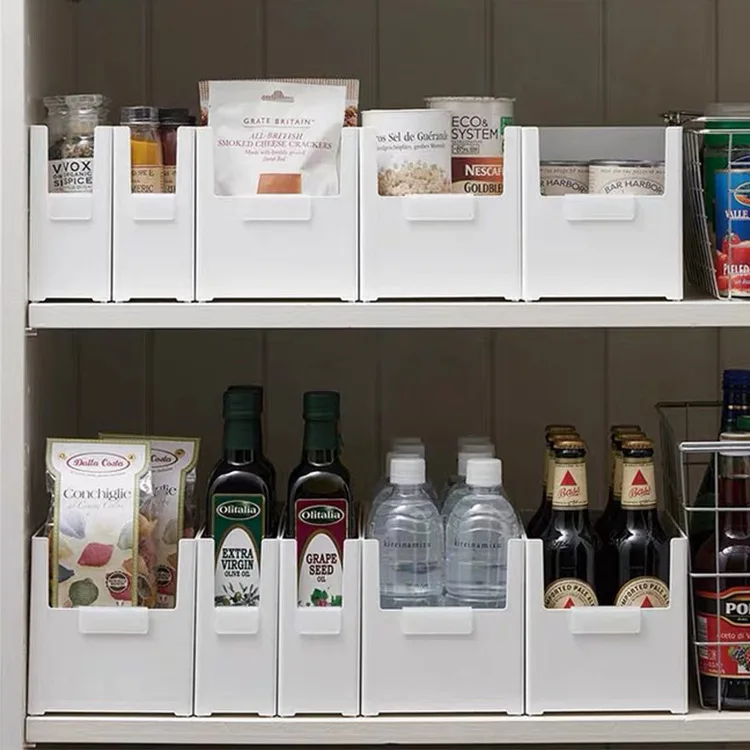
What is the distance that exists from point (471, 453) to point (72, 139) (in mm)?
564

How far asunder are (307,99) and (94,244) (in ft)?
0.91

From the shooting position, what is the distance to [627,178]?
1.46 meters

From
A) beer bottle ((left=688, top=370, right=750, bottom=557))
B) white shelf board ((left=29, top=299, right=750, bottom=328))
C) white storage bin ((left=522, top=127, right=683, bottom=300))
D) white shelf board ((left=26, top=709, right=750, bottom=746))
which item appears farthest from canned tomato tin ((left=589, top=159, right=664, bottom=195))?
white shelf board ((left=26, top=709, right=750, bottom=746))

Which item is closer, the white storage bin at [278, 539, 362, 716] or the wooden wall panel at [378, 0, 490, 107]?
the white storage bin at [278, 539, 362, 716]

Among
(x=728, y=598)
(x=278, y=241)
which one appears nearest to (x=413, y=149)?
(x=278, y=241)

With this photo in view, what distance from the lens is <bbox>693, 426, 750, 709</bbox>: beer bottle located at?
1.45 m

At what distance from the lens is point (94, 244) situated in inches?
56.6

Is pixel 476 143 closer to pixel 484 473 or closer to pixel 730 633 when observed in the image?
pixel 484 473

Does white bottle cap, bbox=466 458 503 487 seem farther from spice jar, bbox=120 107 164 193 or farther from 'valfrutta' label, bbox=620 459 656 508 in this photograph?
spice jar, bbox=120 107 164 193

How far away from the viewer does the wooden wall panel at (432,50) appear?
6.03 ft

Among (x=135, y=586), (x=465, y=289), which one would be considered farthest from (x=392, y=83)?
(x=135, y=586)

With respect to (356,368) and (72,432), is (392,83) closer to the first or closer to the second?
(356,368)

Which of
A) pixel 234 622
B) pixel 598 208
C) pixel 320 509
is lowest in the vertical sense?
pixel 234 622

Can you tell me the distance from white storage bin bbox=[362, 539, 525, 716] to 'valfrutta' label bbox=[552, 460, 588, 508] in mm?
78
